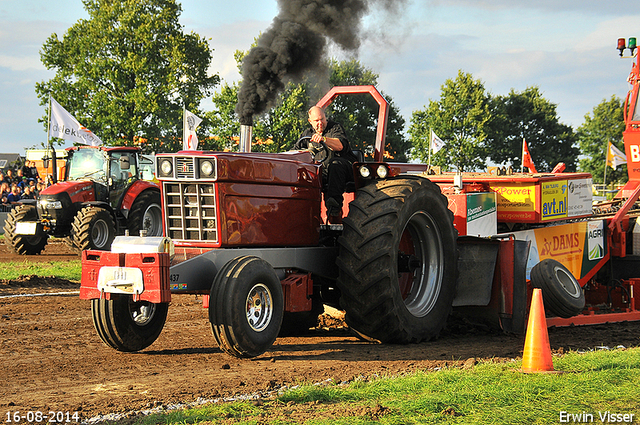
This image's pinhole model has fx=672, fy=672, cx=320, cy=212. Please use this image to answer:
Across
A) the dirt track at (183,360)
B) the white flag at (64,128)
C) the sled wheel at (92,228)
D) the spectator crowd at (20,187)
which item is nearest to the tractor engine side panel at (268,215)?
the dirt track at (183,360)

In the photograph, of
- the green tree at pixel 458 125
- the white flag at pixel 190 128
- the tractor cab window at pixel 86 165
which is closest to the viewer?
the tractor cab window at pixel 86 165

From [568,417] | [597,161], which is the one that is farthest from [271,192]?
[597,161]

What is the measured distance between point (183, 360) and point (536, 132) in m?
54.6

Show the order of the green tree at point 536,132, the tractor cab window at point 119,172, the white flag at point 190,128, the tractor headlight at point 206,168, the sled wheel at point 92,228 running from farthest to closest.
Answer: the green tree at point 536,132 < the white flag at point 190,128 < the tractor cab window at point 119,172 < the sled wheel at point 92,228 < the tractor headlight at point 206,168

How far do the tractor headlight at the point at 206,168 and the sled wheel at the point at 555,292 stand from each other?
12.6 ft

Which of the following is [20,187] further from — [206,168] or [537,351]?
[537,351]

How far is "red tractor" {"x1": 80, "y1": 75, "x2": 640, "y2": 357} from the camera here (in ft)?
17.9

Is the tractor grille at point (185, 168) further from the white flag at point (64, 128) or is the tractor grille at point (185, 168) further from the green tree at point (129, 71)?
the green tree at point (129, 71)

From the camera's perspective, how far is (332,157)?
272 inches

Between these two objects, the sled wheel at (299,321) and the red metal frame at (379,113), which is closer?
the red metal frame at (379,113)

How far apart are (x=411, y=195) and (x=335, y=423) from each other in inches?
126

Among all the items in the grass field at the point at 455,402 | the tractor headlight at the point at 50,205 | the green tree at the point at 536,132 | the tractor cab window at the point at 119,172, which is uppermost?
the green tree at the point at 536,132

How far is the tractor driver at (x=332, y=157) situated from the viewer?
6758 millimetres

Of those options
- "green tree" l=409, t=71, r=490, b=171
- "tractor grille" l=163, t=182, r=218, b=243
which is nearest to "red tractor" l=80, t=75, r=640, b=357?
"tractor grille" l=163, t=182, r=218, b=243
